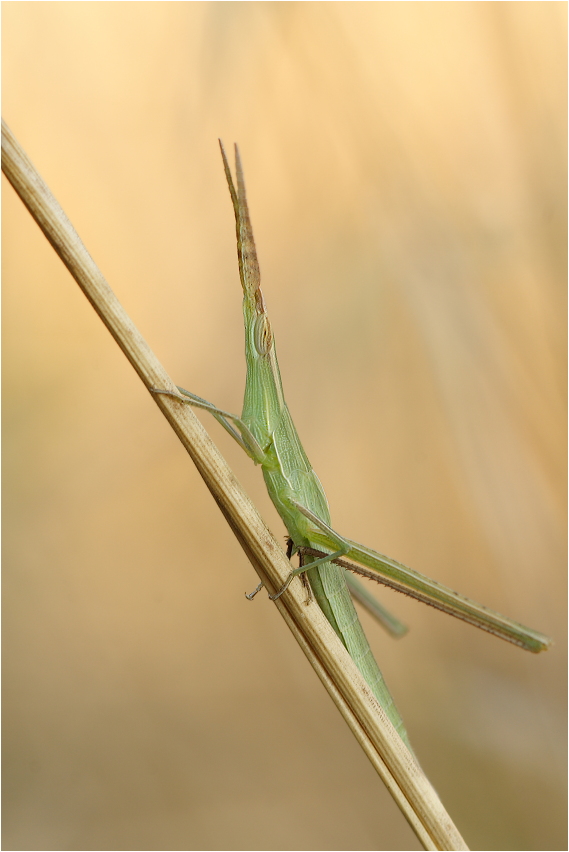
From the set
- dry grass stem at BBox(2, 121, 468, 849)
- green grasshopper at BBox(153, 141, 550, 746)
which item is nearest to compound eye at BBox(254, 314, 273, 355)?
green grasshopper at BBox(153, 141, 550, 746)

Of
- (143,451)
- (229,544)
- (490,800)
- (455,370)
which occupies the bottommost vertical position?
(490,800)

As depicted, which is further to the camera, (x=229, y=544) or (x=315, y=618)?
(x=229, y=544)

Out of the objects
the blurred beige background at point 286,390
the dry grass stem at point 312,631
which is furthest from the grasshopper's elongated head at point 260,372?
the blurred beige background at point 286,390

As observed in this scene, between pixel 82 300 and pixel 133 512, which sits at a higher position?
pixel 82 300

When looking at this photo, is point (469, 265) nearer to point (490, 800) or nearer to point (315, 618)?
point (315, 618)

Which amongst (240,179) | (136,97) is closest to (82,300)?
(136,97)

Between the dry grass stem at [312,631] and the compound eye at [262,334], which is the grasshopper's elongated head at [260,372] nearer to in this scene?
the compound eye at [262,334]
